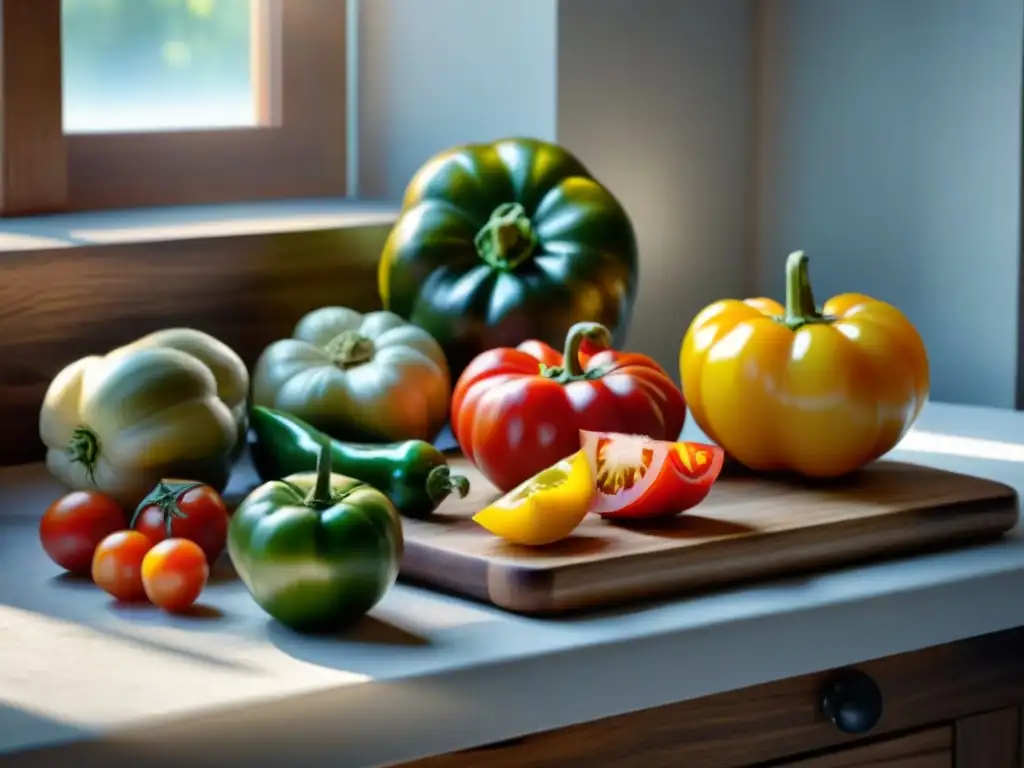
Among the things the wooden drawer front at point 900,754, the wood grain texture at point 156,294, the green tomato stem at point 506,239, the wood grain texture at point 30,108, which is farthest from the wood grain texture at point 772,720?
the wood grain texture at point 30,108

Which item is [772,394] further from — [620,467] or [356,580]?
[356,580]

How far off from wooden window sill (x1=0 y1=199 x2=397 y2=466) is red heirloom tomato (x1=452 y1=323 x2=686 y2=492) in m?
0.34

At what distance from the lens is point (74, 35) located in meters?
1.75

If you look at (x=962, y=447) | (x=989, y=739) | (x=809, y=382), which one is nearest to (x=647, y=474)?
(x=809, y=382)

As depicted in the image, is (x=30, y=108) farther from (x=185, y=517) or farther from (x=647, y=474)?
(x=647, y=474)

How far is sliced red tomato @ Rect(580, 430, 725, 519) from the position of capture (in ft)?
3.93

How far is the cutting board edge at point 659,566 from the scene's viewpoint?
1082mm

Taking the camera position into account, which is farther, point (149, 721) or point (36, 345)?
point (36, 345)

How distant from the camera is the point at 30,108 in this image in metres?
1.66

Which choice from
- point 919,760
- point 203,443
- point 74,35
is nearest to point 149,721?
point 203,443

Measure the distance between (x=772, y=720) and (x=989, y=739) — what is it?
0.21m

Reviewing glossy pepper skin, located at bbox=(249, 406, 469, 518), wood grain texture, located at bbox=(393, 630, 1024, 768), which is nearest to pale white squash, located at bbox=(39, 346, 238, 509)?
glossy pepper skin, located at bbox=(249, 406, 469, 518)

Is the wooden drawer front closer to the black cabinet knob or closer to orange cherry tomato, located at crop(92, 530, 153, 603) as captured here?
the black cabinet knob

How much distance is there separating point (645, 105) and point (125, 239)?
60 cm
